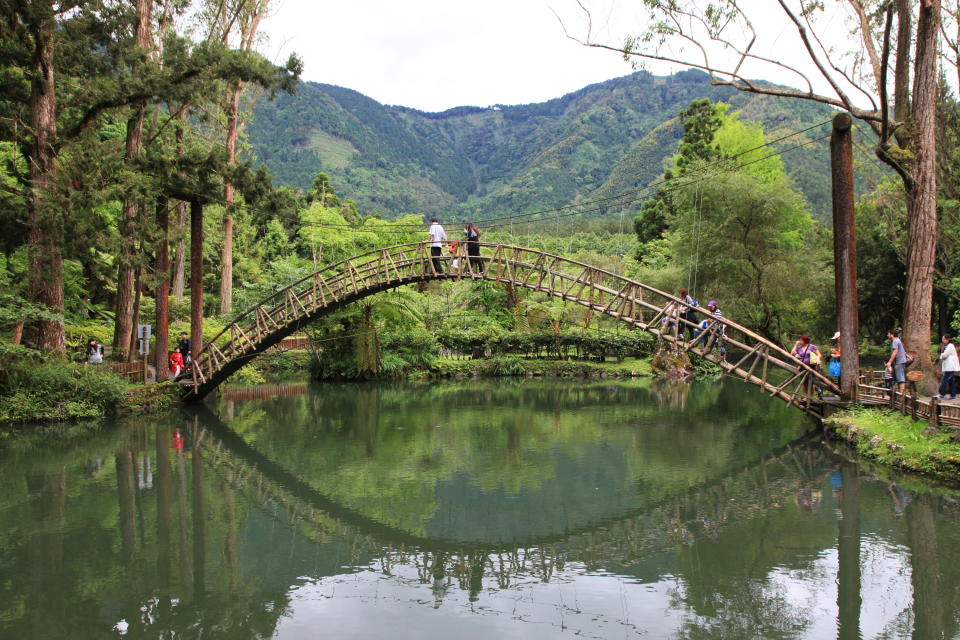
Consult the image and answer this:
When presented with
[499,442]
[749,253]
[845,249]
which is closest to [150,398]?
[499,442]

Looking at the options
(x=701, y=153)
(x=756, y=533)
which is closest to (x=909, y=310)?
(x=756, y=533)

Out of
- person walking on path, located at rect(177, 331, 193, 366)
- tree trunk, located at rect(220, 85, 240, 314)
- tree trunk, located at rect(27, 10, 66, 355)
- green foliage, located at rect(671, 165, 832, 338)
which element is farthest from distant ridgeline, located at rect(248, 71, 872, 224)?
tree trunk, located at rect(27, 10, 66, 355)

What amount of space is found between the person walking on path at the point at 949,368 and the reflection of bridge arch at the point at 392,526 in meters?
2.94

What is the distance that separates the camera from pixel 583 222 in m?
85.1

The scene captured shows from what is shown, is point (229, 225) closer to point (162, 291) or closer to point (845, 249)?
point (162, 291)

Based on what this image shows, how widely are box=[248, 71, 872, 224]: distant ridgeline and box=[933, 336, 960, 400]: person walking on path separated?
52461mm

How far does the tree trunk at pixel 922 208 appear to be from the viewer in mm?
14422

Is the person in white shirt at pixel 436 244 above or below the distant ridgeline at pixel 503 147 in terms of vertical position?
below

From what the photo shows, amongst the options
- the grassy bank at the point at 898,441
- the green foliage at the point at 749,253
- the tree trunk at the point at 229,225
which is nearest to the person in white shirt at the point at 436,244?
the grassy bank at the point at 898,441

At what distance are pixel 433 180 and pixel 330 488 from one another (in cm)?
11842

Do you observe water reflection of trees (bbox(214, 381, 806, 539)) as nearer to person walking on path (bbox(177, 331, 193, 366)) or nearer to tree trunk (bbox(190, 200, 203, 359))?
tree trunk (bbox(190, 200, 203, 359))

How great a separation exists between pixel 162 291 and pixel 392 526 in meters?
13.0

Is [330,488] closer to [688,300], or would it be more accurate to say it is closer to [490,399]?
[688,300]

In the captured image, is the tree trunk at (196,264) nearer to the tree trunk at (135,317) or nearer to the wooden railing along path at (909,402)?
the tree trunk at (135,317)
